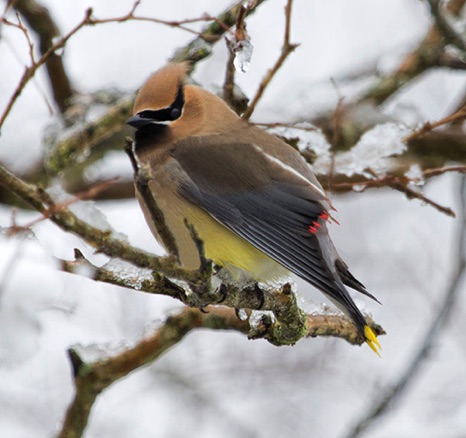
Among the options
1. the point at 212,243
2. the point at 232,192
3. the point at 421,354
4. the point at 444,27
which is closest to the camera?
the point at 212,243

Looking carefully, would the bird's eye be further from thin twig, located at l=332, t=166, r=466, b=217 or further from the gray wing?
thin twig, located at l=332, t=166, r=466, b=217

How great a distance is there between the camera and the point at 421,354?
4.45 m

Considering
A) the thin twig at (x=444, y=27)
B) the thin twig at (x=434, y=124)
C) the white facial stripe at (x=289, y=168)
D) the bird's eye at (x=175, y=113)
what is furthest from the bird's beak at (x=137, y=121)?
the thin twig at (x=444, y=27)

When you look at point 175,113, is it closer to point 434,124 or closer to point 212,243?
point 212,243

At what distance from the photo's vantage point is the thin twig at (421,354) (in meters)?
4.08

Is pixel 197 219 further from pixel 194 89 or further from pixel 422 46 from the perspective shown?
pixel 422 46

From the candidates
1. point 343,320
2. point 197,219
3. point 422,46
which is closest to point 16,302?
point 197,219

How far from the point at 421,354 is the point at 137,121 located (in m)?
1.96

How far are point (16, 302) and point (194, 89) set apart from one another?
97 cm

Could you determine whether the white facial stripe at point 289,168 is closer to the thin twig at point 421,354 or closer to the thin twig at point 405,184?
the thin twig at point 405,184

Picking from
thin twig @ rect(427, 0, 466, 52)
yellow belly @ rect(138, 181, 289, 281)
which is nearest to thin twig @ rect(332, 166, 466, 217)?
yellow belly @ rect(138, 181, 289, 281)

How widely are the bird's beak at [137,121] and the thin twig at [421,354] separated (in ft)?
5.19

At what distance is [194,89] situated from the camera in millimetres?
3465

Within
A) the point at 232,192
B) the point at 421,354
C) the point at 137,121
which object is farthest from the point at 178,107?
the point at 421,354
